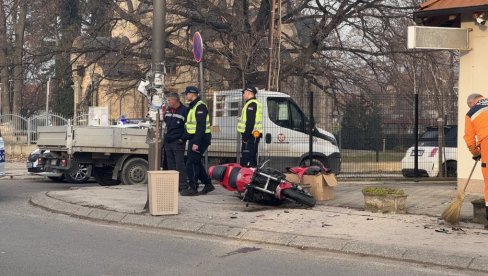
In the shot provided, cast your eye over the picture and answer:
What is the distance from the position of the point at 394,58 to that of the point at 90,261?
18283 mm

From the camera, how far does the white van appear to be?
631 inches

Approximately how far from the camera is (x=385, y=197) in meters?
10.6

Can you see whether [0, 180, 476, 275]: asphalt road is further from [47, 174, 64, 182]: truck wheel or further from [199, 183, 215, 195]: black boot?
[47, 174, 64, 182]: truck wheel

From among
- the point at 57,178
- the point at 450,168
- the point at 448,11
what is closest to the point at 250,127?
the point at 448,11

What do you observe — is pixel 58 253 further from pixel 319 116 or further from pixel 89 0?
pixel 89 0

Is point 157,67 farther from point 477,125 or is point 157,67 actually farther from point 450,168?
point 450,168

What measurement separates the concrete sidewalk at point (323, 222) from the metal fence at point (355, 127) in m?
2.98

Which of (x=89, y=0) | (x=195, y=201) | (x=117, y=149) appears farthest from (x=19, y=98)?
(x=195, y=201)

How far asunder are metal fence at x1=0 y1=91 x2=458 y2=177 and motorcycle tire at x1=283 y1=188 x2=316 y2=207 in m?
4.76

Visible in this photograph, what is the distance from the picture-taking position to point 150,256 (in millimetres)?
8203

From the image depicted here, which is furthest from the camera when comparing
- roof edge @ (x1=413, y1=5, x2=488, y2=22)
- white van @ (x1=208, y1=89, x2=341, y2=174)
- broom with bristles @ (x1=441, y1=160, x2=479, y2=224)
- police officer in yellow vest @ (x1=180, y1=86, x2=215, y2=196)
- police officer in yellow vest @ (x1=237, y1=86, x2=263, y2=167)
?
white van @ (x1=208, y1=89, x2=341, y2=174)

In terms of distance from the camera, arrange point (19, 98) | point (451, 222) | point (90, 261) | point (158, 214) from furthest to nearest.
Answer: point (19, 98), point (158, 214), point (451, 222), point (90, 261)

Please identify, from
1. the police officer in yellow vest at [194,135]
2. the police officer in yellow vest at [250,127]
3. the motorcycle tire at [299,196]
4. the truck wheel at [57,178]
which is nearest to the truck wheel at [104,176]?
the truck wheel at [57,178]

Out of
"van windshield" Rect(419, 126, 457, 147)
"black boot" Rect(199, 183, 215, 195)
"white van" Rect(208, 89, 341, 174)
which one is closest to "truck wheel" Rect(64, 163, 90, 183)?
"white van" Rect(208, 89, 341, 174)
